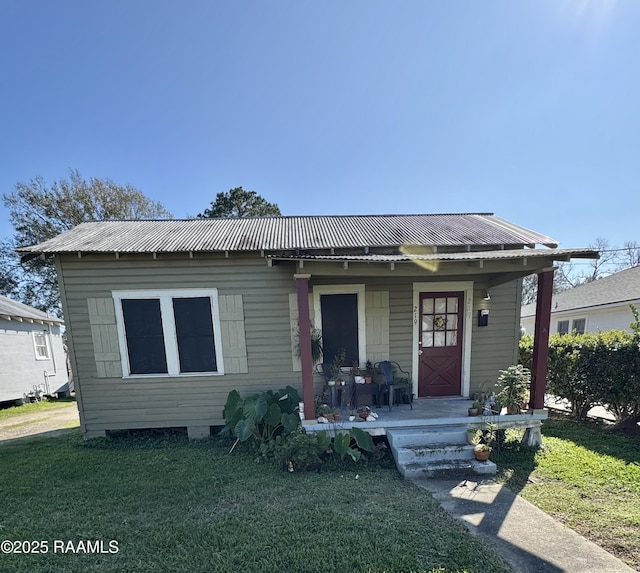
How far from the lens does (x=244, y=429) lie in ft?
13.6

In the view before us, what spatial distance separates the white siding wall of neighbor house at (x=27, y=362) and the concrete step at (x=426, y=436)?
12891mm

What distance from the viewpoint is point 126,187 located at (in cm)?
1711

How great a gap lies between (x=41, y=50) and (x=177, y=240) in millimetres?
5838

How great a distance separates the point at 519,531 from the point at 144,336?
550 centimetres

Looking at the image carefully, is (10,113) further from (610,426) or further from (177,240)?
(610,426)

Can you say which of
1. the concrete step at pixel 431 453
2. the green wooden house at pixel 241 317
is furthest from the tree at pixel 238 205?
the concrete step at pixel 431 453

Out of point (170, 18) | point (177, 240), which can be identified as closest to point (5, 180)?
point (170, 18)

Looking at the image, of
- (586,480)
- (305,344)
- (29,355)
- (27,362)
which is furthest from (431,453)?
(29,355)

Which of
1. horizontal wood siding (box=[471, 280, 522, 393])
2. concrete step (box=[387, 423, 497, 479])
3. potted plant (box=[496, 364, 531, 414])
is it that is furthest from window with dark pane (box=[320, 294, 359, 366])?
potted plant (box=[496, 364, 531, 414])

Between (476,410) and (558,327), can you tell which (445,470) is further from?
(558,327)

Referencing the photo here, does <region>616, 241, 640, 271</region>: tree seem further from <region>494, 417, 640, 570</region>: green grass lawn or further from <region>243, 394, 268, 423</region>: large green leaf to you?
<region>243, 394, 268, 423</region>: large green leaf

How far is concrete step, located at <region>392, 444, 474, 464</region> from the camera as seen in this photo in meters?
3.74

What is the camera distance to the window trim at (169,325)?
4.82 metres

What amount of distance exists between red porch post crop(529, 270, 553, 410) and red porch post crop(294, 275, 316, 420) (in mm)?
3219
